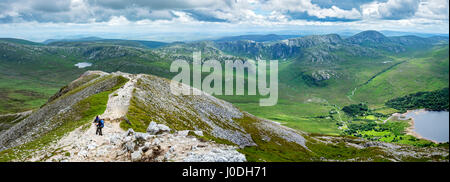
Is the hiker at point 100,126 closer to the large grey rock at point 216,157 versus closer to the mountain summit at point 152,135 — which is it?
the mountain summit at point 152,135

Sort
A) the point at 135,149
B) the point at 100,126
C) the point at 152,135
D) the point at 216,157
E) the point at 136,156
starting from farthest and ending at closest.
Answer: the point at 100,126, the point at 152,135, the point at 135,149, the point at 136,156, the point at 216,157

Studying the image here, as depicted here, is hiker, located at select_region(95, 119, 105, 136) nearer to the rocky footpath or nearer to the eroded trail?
the eroded trail

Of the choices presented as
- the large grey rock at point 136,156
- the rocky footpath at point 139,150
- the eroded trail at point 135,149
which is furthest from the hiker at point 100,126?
the large grey rock at point 136,156

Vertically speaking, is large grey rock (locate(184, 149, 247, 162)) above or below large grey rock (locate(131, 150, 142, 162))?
above

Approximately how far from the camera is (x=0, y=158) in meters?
46.4

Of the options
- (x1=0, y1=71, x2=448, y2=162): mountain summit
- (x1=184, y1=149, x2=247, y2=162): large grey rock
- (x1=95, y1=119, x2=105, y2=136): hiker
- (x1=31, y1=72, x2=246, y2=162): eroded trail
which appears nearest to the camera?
(x1=184, y1=149, x2=247, y2=162): large grey rock

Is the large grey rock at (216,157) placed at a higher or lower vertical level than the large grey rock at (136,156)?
higher

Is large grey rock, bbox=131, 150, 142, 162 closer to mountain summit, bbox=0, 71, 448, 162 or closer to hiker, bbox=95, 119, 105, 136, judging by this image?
mountain summit, bbox=0, 71, 448, 162

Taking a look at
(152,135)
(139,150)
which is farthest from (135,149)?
(152,135)

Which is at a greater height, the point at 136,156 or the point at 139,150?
the point at 139,150

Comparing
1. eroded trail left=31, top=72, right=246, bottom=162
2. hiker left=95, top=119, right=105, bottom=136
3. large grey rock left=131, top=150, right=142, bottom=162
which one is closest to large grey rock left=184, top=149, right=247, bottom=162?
eroded trail left=31, top=72, right=246, bottom=162

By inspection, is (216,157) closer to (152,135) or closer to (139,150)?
(139,150)

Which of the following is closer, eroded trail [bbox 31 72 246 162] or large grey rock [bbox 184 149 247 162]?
large grey rock [bbox 184 149 247 162]

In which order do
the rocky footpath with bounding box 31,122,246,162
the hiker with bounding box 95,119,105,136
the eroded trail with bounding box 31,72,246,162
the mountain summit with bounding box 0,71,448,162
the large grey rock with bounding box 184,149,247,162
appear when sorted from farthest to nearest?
the hiker with bounding box 95,119,105,136, the mountain summit with bounding box 0,71,448,162, the eroded trail with bounding box 31,72,246,162, the rocky footpath with bounding box 31,122,246,162, the large grey rock with bounding box 184,149,247,162
